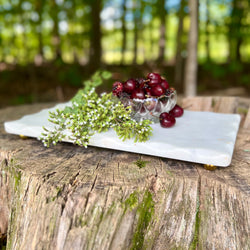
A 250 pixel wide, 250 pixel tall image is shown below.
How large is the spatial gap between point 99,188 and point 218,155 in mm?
627

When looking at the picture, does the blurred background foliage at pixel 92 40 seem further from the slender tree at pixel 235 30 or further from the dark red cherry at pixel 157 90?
the dark red cherry at pixel 157 90

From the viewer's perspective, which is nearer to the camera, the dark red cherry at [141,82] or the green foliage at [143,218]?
the green foliage at [143,218]

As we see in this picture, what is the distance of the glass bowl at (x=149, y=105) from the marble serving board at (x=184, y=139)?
0.10m

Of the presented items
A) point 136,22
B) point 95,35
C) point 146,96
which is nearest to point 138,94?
point 146,96

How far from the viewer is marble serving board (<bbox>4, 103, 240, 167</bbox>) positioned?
145 cm

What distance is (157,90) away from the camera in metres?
1.79

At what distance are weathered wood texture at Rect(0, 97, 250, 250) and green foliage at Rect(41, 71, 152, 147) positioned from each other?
15 cm

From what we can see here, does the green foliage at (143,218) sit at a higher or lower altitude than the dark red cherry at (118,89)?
lower

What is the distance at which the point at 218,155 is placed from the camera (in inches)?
55.6

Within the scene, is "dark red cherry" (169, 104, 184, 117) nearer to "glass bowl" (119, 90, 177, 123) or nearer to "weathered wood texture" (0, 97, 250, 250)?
"glass bowl" (119, 90, 177, 123)

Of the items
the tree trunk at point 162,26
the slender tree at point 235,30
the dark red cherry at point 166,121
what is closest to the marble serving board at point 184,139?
the dark red cherry at point 166,121

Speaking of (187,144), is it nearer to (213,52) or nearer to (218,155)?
(218,155)

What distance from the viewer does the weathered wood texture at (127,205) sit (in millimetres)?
1263

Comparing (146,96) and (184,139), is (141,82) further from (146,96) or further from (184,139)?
(184,139)
